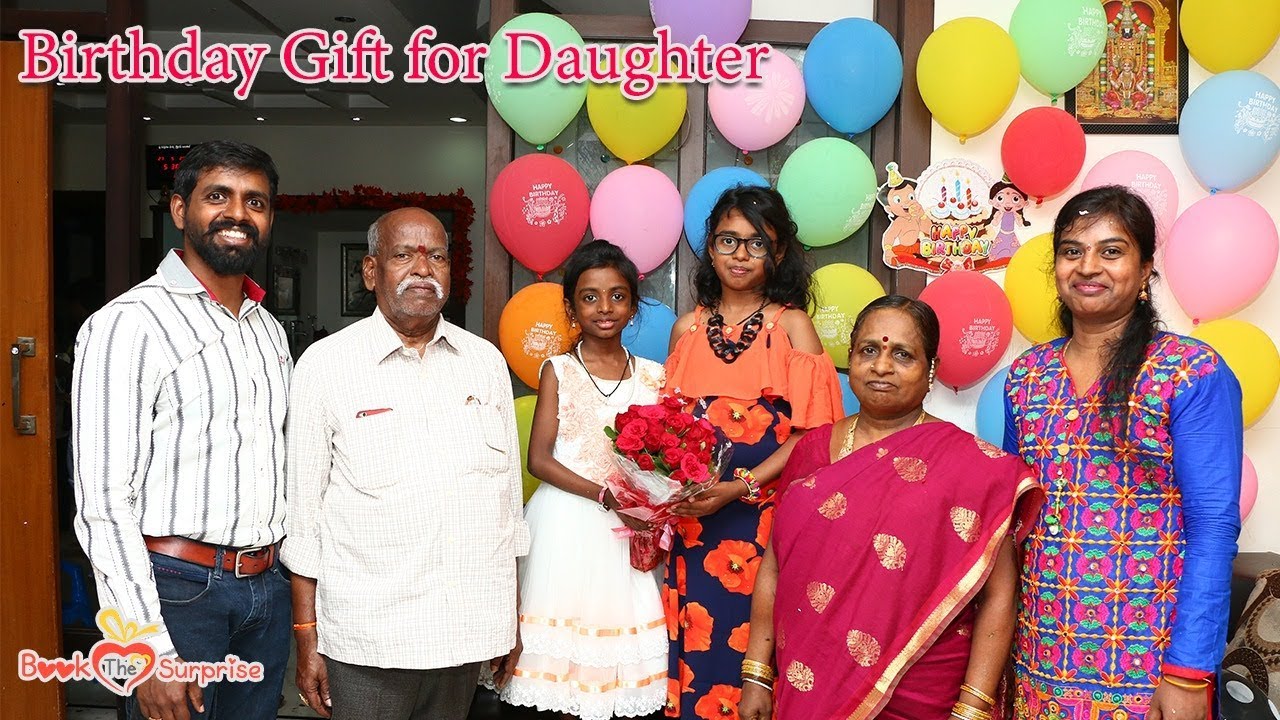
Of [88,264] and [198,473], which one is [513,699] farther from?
[88,264]

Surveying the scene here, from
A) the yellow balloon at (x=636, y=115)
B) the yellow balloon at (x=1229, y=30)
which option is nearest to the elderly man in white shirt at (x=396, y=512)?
the yellow balloon at (x=636, y=115)

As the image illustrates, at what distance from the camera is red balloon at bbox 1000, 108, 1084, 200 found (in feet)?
9.98

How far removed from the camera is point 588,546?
8.57 ft

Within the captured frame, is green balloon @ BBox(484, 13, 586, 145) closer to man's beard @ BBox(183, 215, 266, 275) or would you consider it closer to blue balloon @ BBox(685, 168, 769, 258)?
blue balloon @ BBox(685, 168, 769, 258)

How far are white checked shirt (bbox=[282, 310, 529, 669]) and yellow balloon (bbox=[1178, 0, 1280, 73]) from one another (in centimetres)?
279

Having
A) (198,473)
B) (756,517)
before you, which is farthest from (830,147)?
(198,473)

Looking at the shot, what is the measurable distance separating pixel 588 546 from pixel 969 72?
196cm

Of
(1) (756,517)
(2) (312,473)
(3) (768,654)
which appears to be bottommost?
(3) (768,654)

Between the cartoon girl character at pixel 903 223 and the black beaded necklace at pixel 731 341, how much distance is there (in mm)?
806

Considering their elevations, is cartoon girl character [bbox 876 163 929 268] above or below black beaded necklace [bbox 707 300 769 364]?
above

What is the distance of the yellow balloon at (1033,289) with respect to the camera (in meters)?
3.03

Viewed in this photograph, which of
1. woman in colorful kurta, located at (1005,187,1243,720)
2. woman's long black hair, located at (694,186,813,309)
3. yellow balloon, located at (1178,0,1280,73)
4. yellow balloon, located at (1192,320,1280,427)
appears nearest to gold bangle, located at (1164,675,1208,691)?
woman in colorful kurta, located at (1005,187,1243,720)

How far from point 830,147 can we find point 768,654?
173cm

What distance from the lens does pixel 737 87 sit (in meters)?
3.15
